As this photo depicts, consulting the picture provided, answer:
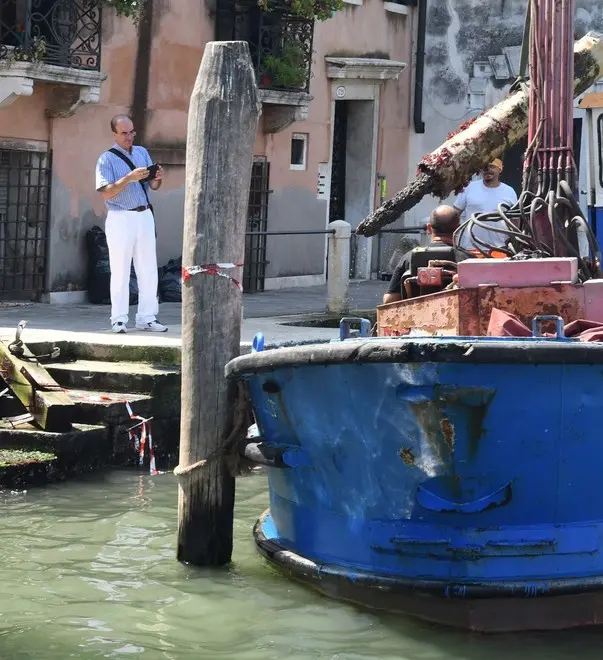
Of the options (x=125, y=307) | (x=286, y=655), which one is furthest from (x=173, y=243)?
(x=286, y=655)

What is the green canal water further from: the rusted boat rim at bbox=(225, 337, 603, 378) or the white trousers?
the white trousers

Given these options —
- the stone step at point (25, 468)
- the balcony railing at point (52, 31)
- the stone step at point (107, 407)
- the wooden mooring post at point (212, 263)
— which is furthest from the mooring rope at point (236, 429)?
the balcony railing at point (52, 31)

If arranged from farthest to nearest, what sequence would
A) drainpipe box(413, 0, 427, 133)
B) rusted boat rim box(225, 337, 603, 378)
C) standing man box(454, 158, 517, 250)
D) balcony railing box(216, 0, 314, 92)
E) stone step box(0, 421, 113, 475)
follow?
drainpipe box(413, 0, 427, 133) → balcony railing box(216, 0, 314, 92) → standing man box(454, 158, 517, 250) → stone step box(0, 421, 113, 475) → rusted boat rim box(225, 337, 603, 378)

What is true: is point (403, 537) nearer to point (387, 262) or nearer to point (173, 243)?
point (173, 243)

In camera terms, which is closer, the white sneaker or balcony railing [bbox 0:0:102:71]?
the white sneaker

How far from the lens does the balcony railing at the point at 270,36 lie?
1720 cm

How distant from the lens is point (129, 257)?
11562mm

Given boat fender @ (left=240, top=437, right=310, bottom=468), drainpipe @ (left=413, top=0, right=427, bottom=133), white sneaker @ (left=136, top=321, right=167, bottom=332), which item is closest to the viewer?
boat fender @ (left=240, top=437, right=310, bottom=468)

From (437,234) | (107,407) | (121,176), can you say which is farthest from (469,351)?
(121,176)

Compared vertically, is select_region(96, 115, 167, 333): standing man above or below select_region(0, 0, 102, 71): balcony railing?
below

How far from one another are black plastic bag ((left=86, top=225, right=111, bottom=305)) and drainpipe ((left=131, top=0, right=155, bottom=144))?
141 centimetres

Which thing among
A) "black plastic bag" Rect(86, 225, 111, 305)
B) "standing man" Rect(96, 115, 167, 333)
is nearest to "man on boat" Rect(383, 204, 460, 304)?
"standing man" Rect(96, 115, 167, 333)

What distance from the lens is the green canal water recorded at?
235 inches

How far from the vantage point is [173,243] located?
661 inches
